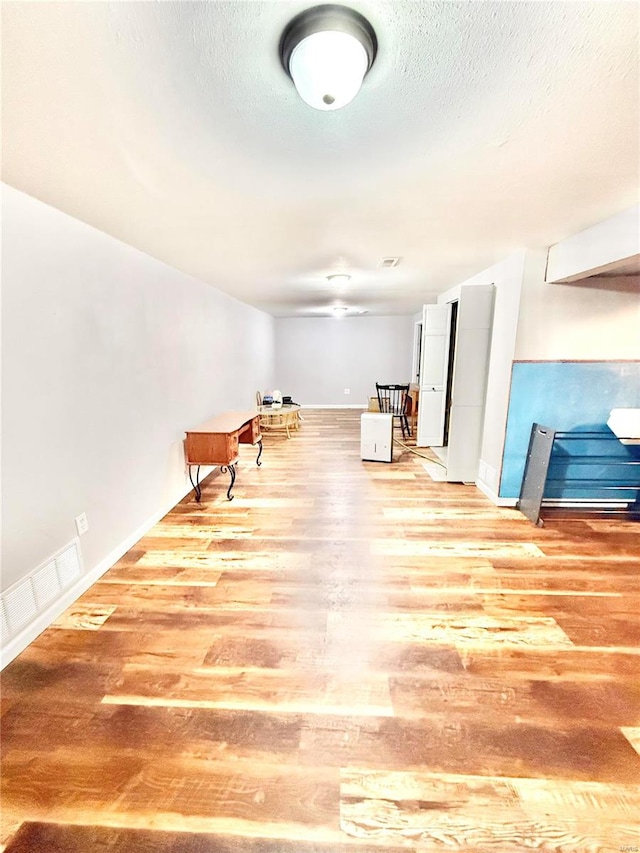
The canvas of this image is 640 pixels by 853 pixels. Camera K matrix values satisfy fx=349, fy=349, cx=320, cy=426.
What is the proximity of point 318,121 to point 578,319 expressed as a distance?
9.38 feet

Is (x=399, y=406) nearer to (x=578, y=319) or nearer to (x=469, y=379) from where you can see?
(x=469, y=379)

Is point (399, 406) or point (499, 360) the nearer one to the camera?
point (499, 360)

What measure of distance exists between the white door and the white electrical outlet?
3.95 m

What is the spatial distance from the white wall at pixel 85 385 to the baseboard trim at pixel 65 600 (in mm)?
37

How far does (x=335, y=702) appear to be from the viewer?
1.48 metres

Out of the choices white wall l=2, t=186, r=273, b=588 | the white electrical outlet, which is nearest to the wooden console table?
white wall l=2, t=186, r=273, b=588

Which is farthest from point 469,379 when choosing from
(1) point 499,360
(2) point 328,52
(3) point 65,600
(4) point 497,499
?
(3) point 65,600

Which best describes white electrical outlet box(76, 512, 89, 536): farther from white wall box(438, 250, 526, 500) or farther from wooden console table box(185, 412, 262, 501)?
white wall box(438, 250, 526, 500)

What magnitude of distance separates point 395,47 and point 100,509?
2630 millimetres

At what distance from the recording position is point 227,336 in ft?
15.6

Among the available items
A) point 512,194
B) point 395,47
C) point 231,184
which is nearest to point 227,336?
point 231,184

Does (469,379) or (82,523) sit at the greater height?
(469,379)

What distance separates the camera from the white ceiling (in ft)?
2.74

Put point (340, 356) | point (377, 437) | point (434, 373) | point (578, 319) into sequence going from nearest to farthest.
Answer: point (578, 319)
point (377, 437)
point (434, 373)
point (340, 356)
